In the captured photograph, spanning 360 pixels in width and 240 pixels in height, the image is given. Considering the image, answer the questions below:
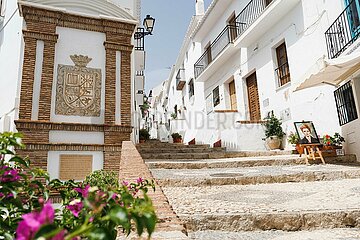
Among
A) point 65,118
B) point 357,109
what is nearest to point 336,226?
point 357,109

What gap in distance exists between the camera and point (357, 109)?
6.42 meters

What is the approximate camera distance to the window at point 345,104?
21.8 feet

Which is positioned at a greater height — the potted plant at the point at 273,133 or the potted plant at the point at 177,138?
the potted plant at the point at 177,138

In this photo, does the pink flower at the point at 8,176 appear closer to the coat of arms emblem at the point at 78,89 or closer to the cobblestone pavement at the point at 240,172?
the cobblestone pavement at the point at 240,172

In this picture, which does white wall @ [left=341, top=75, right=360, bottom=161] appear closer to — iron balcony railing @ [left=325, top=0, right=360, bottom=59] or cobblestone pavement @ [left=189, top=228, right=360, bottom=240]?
iron balcony railing @ [left=325, top=0, right=360, bottom=59]

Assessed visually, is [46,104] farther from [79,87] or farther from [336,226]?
[336,226]

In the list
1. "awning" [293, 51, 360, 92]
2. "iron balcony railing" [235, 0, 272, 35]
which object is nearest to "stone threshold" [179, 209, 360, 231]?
"awning" [293, 51, 360, 92]

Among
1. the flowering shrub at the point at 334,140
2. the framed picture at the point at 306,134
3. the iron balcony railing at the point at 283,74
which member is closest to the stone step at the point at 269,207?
the framed picture at the point at 306,134

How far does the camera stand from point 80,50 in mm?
7863

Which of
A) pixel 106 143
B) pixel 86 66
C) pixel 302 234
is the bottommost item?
pixel 302 234

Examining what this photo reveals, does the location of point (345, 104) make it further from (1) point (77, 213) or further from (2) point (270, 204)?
(1) point (77, 213)

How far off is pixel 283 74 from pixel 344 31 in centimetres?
298

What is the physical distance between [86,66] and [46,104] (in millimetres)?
1494

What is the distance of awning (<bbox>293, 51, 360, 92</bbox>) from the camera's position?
546cm
